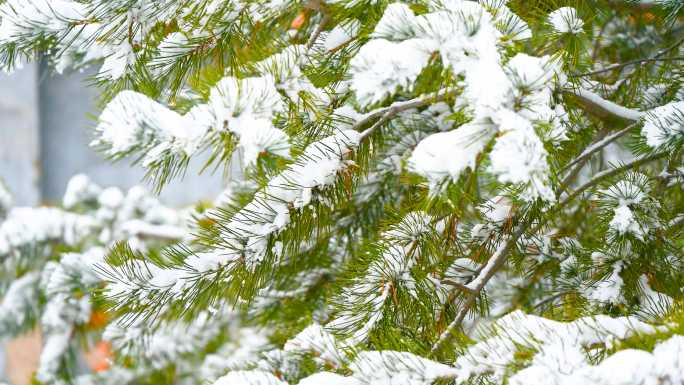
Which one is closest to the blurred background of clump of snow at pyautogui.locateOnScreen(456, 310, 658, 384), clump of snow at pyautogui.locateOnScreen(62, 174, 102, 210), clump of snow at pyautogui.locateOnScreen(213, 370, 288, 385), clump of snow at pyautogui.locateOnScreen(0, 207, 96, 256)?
clump of snow at pyautogui.locateOnScreen(62, 174, 102, 210)

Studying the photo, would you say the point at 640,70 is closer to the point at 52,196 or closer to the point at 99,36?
the point at 99,36

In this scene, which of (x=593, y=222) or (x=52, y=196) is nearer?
(x=593, y=222)

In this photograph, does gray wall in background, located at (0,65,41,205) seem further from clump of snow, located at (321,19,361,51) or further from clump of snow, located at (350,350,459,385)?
clump of snow, located at (350,350,459,385)

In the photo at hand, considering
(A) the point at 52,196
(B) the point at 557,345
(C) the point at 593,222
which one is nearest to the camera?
(B) the point at 557,345

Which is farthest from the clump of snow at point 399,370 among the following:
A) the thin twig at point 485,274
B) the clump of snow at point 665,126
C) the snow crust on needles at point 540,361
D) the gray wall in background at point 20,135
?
the gray wall in background at point 20,135

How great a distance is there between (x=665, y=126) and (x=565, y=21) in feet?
0.63

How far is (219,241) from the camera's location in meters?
0.77

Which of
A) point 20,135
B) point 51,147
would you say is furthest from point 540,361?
point 51,147

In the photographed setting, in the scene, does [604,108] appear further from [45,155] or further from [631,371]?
[45,155]

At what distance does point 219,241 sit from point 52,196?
3572 millimetres

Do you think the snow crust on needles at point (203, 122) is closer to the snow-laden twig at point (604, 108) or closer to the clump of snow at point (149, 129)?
the clump of snow at point (149, 129)

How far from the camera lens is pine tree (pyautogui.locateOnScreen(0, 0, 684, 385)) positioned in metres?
0.54

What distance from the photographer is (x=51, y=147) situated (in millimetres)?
3990

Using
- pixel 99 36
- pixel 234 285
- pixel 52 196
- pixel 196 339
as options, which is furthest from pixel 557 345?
pixel 52 196
